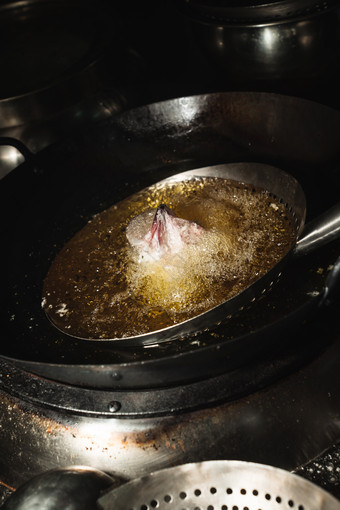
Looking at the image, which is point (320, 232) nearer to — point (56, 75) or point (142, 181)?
point (142, 181)

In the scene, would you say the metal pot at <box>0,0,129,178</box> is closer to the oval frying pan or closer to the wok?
the wok

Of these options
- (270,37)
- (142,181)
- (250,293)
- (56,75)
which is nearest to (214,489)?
(250,293)

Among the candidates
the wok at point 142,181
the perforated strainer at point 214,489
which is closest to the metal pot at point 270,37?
the wok at point 142,181

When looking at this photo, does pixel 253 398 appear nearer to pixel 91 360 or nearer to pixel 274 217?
pixel 91 360

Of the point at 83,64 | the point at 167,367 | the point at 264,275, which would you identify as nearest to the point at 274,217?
the point at 264,275

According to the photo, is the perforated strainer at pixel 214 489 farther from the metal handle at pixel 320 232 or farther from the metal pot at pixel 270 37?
the metal pot at pixel 270 37

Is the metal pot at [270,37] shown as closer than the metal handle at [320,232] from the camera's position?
No
